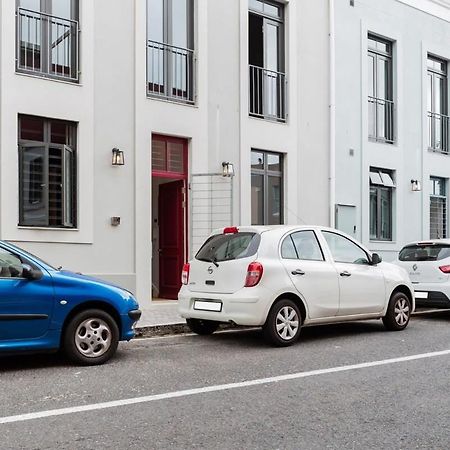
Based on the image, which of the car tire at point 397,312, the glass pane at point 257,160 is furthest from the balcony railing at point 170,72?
the car tire at point 397,312

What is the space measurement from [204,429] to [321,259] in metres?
4.74

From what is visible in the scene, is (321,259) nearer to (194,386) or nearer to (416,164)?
(194,386)

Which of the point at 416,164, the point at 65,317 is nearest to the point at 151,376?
the point at 65,317

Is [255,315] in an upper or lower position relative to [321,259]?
lower

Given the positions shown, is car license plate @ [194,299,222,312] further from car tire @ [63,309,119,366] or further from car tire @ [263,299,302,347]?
car tire @ [63,309,119,366]

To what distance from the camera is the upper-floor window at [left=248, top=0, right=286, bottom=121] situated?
14.7 m

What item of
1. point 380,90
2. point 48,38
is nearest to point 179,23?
point 48,38

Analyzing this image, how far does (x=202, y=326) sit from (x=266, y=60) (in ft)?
25.7

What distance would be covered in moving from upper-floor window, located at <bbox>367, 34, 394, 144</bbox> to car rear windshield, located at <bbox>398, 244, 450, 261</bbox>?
18.5 feet

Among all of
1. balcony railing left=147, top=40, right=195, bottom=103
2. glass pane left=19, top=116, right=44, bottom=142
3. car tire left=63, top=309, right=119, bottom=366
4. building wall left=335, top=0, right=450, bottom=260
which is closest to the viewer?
car tire left=63, top=309, right=119, bottom=366

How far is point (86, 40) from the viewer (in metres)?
11.9

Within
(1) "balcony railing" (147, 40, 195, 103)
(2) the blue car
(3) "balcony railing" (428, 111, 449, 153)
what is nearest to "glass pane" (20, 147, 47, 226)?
(1) "balcony railing" (147, 40, 195, 103)

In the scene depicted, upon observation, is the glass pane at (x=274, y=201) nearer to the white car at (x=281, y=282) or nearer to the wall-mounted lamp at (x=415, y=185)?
the wall-mounted lamp at (x=415, y=185)

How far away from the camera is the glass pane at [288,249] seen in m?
8.75
